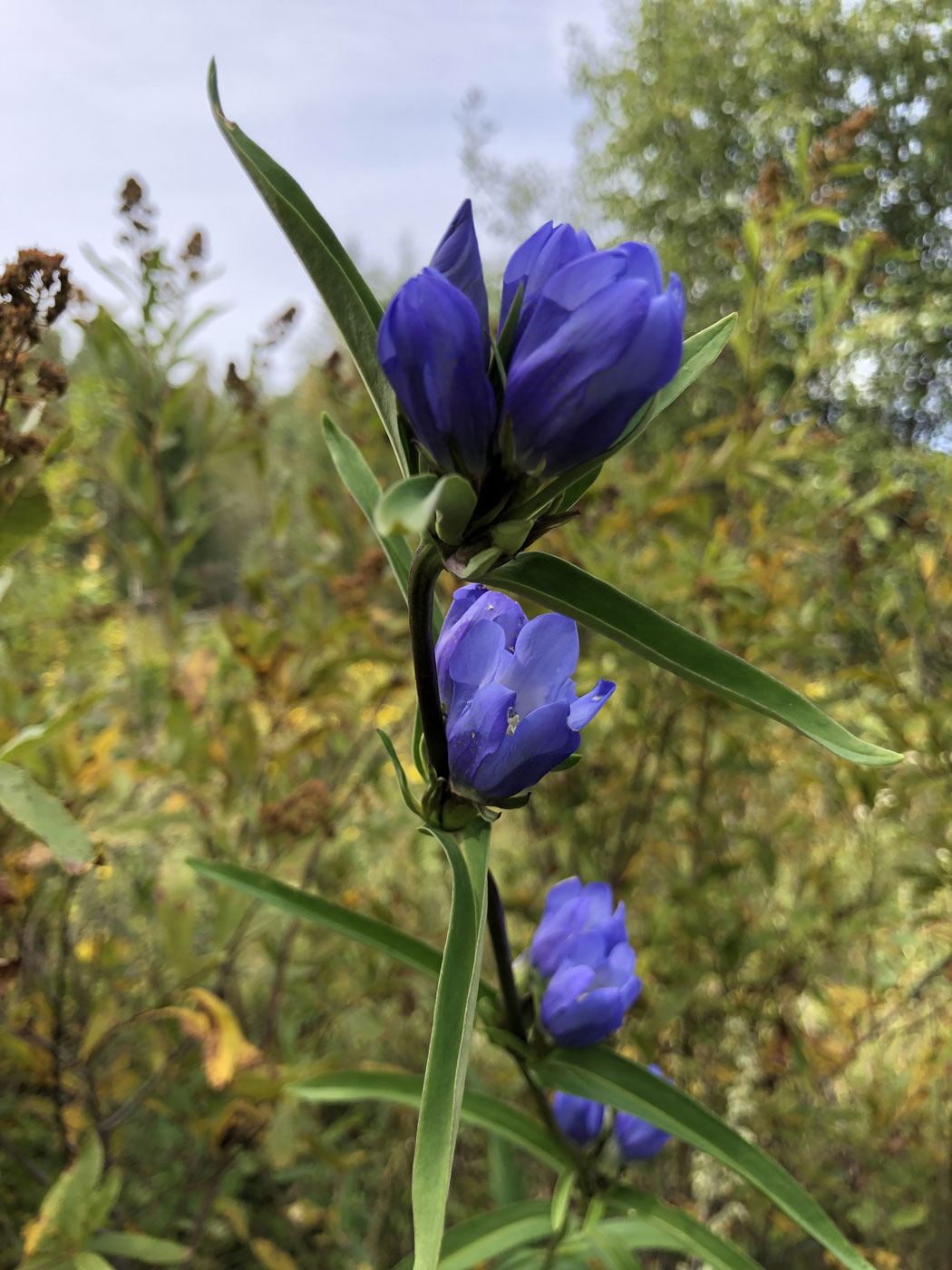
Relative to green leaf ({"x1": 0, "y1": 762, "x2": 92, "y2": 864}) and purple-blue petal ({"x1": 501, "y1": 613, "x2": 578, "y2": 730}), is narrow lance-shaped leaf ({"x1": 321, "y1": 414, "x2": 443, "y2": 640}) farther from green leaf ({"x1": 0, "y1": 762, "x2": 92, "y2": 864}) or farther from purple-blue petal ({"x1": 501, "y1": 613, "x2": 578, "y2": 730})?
green leaf ({"x1": 0, "y1": 762, "x2": 92, "y2": 864})

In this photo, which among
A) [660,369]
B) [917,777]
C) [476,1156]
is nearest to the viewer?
[660,369]

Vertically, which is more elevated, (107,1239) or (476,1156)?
(476,1156)

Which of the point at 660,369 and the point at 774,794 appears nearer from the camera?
the point at 660,369

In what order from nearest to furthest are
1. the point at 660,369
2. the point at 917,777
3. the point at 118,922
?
the point at 660,369, the point at 118,922, the point at 917,777

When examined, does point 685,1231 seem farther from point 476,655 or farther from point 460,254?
point 460,254

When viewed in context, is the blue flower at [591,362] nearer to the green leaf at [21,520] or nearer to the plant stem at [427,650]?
the plant stem at [427,650]

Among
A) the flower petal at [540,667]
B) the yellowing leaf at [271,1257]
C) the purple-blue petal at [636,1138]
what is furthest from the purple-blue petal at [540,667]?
the yellowing leaf at [271,1257]

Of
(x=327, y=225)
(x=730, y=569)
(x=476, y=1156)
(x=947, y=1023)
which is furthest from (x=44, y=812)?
(x=947, y=1023)

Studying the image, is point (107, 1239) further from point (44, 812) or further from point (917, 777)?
point (917, 777)
